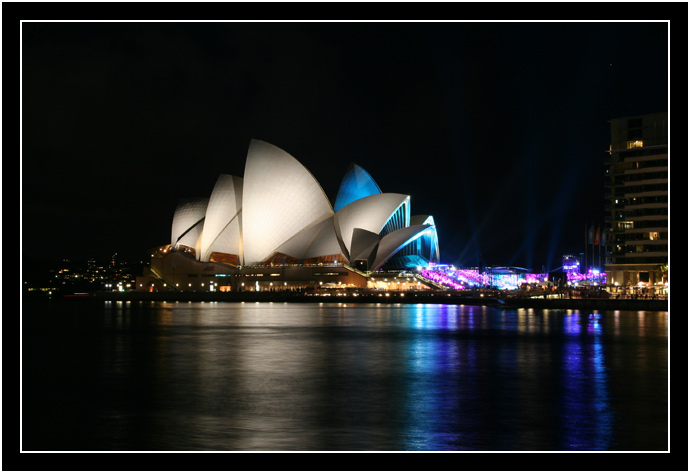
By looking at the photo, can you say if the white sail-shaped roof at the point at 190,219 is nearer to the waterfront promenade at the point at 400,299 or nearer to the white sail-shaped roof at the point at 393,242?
the waterfront promenade at the point at 400,299

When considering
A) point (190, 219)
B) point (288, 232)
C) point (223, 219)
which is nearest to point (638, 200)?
point (288, 232)

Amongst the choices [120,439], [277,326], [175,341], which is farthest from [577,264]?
[120,439]

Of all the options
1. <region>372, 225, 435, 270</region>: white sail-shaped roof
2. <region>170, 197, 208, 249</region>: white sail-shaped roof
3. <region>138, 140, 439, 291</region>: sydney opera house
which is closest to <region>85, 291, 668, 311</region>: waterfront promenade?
<region>138, 140, 439, 291</region>: sydney opera house

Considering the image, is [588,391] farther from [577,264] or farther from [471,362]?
[577,264]

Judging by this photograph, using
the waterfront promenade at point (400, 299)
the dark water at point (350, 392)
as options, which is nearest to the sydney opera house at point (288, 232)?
the waterfront promenade at point (400, 299)

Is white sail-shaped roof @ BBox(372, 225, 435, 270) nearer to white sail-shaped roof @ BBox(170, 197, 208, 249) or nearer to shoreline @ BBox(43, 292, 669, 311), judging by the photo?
shoreline @ BBox(43, 292, 669, 311)

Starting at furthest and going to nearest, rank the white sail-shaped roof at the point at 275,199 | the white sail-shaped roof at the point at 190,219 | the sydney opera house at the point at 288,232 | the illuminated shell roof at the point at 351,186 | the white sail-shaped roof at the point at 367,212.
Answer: the white sail-shaped roof at the point at 190,219, the illuminated shell roof at the point at 351,186, the white sail-shaped roof at the point at 367,212, the sydney opera house at the point at 288,232, the white sail-shaped roof at the point at 275,199
